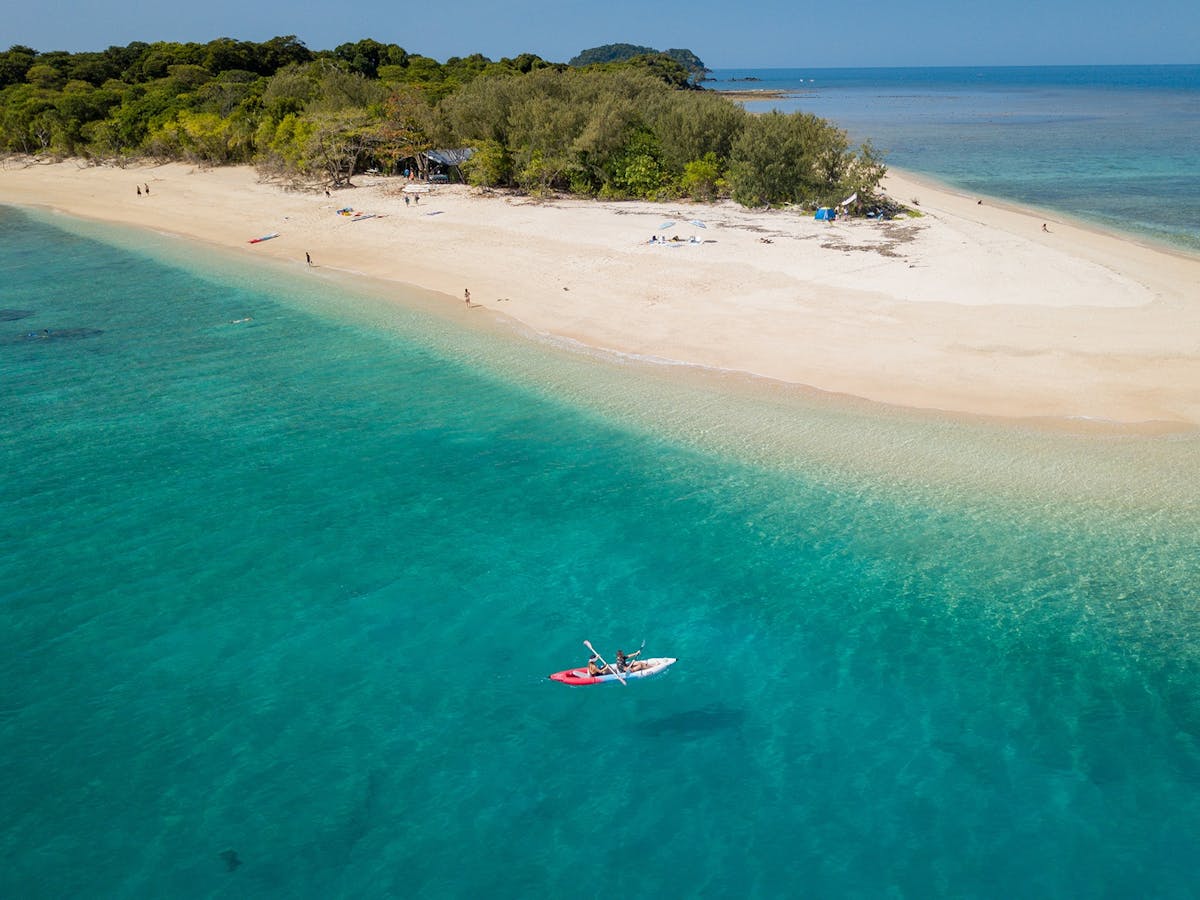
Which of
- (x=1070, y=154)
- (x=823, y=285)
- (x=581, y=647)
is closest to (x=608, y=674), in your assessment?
(x=581, y=647)

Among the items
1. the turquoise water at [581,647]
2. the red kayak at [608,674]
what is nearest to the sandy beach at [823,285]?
the turquoise water at [581,647]

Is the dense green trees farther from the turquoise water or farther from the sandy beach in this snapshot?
the turquoise water

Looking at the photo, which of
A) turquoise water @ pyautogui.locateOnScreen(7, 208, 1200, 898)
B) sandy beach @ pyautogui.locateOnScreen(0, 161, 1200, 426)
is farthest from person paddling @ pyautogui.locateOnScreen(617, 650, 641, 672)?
sandy beach @ pyautogui.locateOnScreen(0, 161, 1200, 426)

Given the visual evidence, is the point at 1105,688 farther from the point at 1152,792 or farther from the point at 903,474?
the point at 903,474

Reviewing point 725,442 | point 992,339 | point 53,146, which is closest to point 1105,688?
point 725,442

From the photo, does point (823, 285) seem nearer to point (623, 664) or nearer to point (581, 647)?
point (581, 647)

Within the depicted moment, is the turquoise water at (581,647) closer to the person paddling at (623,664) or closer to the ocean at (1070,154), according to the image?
the person paddling at (623,664)

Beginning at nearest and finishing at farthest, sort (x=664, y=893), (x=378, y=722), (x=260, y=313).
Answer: (x=664, y=893)
(x=378, y=722)
(x=260, y=313)
